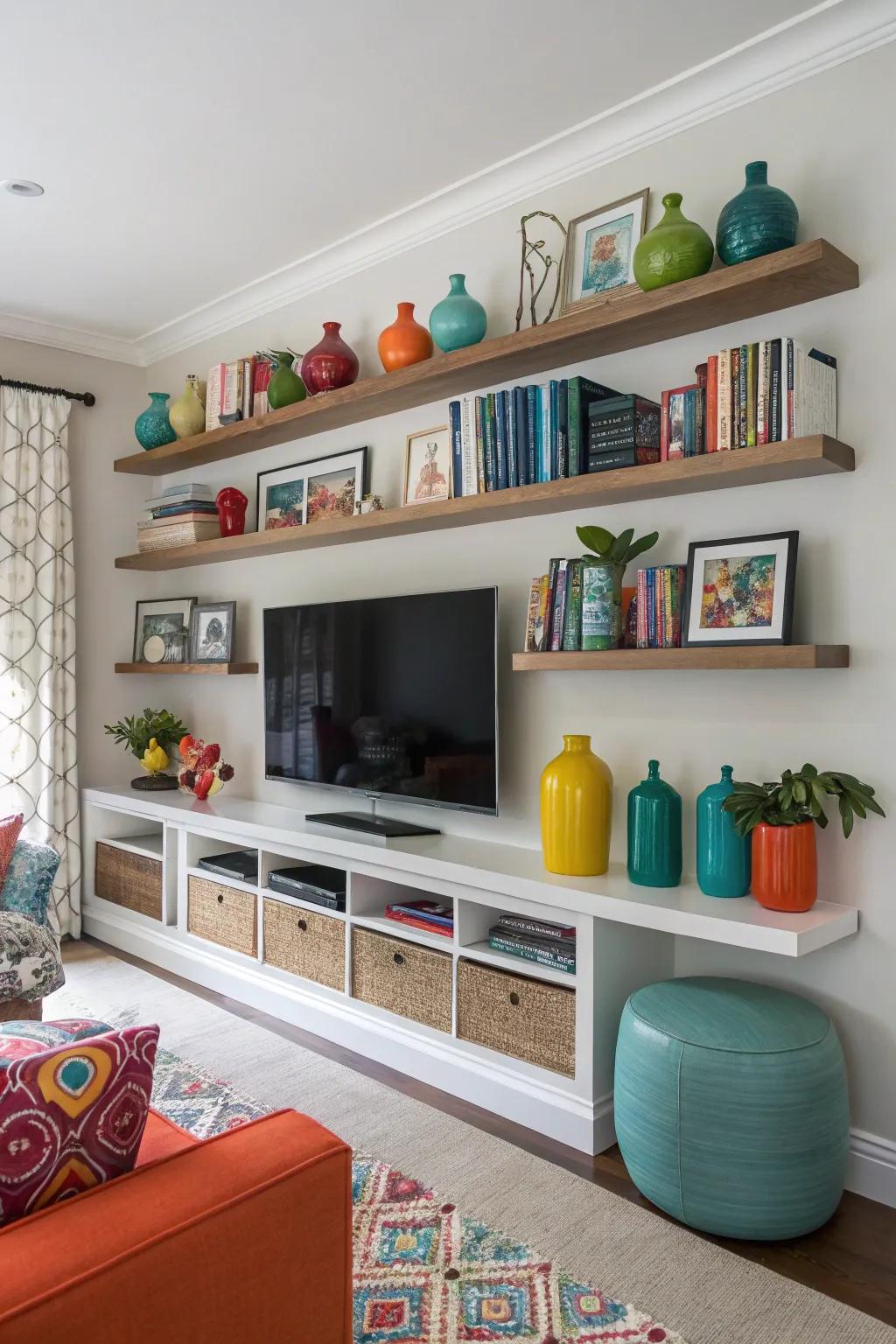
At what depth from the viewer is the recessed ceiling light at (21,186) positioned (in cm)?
309

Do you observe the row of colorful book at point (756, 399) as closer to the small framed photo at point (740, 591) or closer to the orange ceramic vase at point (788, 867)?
the small framed photo at point (740, 591)

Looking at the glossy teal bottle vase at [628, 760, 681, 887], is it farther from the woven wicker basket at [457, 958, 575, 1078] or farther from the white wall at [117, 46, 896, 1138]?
the woven wicker basket at [457, 958, 575, 1078]

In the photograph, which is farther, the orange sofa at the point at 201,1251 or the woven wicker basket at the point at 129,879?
the woven wicker basket at the point at 129,879

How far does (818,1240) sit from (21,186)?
3661 millimetres

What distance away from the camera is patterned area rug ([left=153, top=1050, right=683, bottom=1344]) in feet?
5.78

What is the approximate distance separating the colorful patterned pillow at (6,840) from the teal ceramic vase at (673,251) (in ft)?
8.01

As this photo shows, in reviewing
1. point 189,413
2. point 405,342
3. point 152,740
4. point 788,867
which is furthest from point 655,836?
point 189,413

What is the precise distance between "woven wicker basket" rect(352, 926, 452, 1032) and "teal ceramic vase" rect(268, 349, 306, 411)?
1.91 m

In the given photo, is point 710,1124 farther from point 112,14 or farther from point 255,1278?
point 112,14

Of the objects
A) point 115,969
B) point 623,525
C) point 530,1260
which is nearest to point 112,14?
→ point 623,525

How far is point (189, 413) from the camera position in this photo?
4102 mm

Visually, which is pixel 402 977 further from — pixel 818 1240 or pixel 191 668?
pixel 191 668

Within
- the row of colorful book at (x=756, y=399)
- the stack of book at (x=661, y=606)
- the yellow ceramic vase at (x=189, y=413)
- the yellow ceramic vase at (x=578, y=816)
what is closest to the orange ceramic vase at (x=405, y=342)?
the row of colorful book at (x=756, y=399)

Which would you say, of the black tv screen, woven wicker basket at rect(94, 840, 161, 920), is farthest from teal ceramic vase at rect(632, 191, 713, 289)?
woven wicker basket at rect(94, 840, 161, 920)
